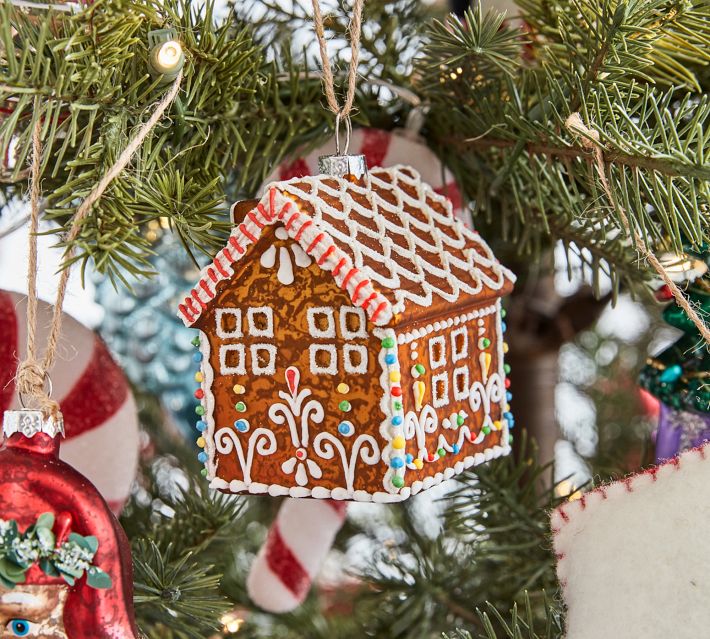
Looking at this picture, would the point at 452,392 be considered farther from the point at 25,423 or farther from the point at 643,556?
the point at 25,423

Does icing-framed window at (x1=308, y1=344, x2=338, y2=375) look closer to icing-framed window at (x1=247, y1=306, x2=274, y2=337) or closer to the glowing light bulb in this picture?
icing-framed window at (x1=247, y1=306, x2=274, y2=337)

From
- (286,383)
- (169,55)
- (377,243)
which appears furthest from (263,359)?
(169,55)

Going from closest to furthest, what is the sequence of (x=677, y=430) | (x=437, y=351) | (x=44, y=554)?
(x=44, y=554)
(x=437, y=351)
(x=677, y=430)

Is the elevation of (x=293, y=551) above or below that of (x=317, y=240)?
→ below

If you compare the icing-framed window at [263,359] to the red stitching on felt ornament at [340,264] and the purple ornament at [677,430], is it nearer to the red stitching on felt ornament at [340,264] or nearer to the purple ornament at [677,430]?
the red stitching on felt ornament at [340,264]

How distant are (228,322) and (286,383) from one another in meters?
0.07

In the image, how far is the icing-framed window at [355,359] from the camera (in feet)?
2.24

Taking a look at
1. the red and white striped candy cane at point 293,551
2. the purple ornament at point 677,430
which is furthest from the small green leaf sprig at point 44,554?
the purple ornament at point 677,430

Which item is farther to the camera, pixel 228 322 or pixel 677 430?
pixel 677 430

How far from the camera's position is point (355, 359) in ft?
2.26

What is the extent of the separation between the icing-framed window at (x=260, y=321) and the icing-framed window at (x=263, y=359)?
1cm

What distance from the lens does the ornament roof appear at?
26.0 inches

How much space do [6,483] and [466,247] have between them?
408 millimetres

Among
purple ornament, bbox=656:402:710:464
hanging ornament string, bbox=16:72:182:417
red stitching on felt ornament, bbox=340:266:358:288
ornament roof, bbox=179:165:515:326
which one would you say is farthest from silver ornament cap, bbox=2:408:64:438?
purple ornament, bbox=656:402:710:464
